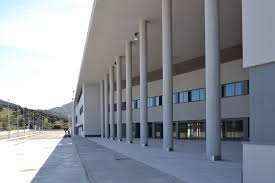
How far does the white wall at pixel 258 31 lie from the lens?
9.83 m

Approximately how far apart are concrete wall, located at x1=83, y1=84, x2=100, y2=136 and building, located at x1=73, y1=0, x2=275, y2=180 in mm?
4619

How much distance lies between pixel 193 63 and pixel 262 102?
36.7 metres

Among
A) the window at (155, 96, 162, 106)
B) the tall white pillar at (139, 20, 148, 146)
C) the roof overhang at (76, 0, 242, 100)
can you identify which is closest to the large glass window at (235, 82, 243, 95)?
the roof overhang at (76, 0, 242, 100)

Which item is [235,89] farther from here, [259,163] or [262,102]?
[259,163]

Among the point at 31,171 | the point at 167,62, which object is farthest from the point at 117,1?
the point at 31,171

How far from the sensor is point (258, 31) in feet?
33.5

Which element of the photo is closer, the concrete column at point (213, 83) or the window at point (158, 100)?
the concrete column at point (213, 83)

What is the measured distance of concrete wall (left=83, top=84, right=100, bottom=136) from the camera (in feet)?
233

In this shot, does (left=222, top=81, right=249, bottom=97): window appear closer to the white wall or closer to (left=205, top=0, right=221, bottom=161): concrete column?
(left=205, top=0, right=221, bottom=161): concrete column

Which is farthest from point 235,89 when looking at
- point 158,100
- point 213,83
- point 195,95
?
point 213,83

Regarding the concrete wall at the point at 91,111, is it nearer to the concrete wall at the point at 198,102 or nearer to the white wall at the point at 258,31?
the concrete wall at the point at 198,102

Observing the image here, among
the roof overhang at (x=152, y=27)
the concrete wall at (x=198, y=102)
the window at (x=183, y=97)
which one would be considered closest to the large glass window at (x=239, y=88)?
the concrete wall at (x=198, y=102)

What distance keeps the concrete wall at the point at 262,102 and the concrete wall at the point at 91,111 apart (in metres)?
61.3

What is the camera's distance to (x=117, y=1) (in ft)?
89.5
